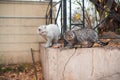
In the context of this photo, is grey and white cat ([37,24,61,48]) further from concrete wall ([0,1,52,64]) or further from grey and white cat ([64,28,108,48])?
concrete wall ([0,1,52,64])

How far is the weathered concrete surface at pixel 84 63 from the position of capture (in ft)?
17.4

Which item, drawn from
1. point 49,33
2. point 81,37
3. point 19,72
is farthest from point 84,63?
point 19,72

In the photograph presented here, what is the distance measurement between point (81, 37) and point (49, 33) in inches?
28.5

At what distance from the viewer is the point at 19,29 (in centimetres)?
→ 702

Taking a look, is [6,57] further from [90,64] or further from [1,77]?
[90,64]

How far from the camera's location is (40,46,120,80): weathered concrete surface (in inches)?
209

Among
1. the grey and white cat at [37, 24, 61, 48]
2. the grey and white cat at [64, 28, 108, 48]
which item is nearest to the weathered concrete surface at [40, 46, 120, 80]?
the grey and white cat at [64, 28, 108, 48]

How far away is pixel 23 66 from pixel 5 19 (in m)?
1.17

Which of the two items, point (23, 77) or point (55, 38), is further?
point (23, 77)

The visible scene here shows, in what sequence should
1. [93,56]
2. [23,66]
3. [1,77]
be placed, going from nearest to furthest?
1. [93,56]
2. [1,77]
3. [23,66]

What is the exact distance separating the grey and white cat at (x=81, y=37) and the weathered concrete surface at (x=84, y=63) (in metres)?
0.14

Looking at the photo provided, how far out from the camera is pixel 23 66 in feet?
22.2

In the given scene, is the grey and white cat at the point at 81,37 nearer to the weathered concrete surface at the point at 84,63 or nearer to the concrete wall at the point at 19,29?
the weathered concrete surface at the point at 84,63

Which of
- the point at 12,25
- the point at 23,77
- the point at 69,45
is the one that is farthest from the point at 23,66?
the point at 69,45
